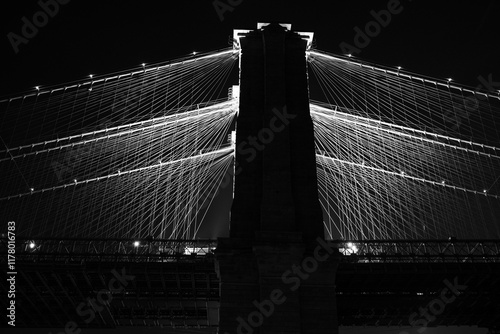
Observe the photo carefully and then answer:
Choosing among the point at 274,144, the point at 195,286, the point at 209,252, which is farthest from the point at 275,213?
the point at 195,286

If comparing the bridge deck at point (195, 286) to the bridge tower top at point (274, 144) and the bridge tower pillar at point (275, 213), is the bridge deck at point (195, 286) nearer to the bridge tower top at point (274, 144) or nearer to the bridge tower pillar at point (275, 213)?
the bridge tower top at point (274, 144)

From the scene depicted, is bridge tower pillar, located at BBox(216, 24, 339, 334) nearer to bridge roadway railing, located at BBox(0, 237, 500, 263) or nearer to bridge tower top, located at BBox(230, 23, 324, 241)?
bridge tower top, located at BBox(230, 23, 324, 241)

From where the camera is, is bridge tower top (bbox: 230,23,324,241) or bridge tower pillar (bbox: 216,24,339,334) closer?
bridge tower pillar (bbox: 216,24,339,334)

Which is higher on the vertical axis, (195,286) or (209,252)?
(209,252)

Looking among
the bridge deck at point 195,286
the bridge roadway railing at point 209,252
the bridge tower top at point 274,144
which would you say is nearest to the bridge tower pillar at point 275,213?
the bridge tower top at point 274,144

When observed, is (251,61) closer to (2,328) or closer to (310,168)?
(310,168)

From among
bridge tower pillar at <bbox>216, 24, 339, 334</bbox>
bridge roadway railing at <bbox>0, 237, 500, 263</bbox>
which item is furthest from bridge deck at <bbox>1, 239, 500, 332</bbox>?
bridge tower pillar at <bbox>216, 24, 339, 334</bbox>

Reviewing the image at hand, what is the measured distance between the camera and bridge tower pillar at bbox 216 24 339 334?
18.1 metres

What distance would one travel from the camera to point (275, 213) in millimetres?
19594

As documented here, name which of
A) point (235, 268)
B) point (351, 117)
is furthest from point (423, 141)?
point (235, 268)

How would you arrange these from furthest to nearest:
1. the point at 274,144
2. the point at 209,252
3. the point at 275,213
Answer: the point at 209,252
the point at 274,144
the point at 275,213

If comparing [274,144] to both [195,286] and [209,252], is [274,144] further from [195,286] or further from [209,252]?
[195,286]

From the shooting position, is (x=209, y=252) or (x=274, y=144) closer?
(x=274, y=144)

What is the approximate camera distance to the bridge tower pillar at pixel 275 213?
1806 cm
